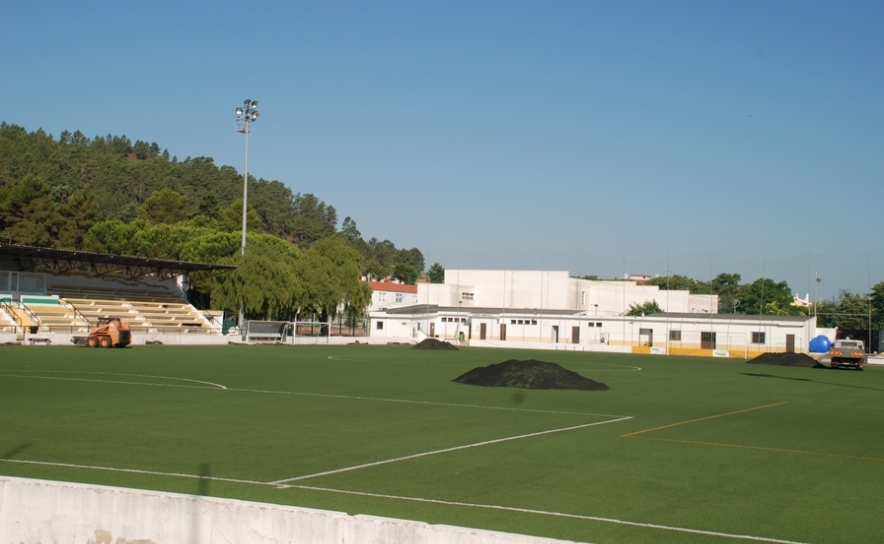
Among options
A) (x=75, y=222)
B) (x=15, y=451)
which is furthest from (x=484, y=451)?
(x=75, y=222)

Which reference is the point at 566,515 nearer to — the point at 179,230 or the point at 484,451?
the point at 484,451

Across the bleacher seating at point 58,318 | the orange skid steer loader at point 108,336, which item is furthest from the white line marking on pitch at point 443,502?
the bleacher seating at point 58,318

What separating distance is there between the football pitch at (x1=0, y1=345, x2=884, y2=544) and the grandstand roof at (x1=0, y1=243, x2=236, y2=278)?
33.3 m

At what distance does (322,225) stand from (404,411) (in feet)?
560

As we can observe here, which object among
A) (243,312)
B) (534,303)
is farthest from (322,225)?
(243,312)

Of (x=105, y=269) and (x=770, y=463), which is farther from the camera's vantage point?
(x=105, y=269)

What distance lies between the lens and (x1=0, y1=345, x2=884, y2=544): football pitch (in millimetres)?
9453

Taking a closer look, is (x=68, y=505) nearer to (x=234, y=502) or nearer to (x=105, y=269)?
(x=234, y=502)

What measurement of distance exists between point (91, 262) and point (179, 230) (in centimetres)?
3186

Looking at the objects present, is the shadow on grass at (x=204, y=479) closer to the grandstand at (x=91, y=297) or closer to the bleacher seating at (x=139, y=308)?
the grandstand at (x=91, y=297)

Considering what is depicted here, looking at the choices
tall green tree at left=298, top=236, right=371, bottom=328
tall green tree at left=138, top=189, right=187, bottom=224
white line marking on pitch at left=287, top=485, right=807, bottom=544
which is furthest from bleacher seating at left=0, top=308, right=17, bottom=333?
tall green tree at left=138, top=189, right=187, bottom=224

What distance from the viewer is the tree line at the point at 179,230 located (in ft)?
228

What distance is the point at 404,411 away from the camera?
1973cm

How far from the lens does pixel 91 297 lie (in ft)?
201
